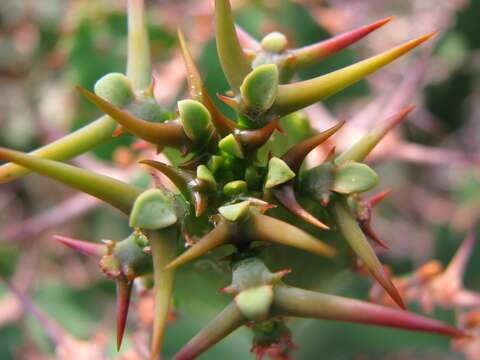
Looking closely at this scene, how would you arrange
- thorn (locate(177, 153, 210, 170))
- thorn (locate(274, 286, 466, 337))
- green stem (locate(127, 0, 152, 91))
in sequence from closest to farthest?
thorn (locate(274, 286, 466, 337))
thorn (locate(177, 153, 210, 170))
green stem (locate(127, 0, 152, 91))

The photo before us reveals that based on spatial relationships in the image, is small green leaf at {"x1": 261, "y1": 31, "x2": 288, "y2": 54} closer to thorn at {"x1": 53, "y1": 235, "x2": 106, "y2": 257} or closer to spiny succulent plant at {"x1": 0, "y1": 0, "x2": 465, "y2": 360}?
spiny succulent plant at {"x1": 0, "y1": 0, "x2": 465, "y2": 360}

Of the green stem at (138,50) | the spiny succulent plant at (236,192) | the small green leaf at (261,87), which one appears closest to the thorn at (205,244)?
the spiny succulent plant at (236,192)

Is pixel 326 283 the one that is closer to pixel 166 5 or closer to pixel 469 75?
pixel 469 75

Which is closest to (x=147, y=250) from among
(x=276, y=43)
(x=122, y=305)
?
(x=122, y=305)

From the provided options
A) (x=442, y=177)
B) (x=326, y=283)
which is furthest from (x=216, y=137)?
(x=442, y=177)

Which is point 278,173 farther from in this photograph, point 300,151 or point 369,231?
point 369,231

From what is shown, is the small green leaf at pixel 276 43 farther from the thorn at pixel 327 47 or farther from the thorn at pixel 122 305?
the thorn at pixel 122 305

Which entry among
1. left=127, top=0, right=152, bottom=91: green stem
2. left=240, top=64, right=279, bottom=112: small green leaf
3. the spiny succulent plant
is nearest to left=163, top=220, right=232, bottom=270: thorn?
the spiny succulent plant
